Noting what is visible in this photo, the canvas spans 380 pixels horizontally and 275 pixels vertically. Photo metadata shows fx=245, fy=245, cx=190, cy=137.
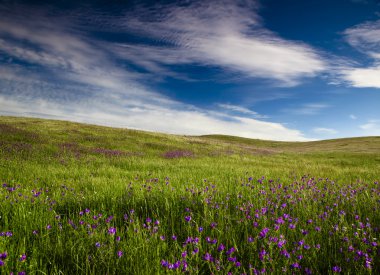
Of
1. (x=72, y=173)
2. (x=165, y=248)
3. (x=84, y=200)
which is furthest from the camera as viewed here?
(x=72, y=173)

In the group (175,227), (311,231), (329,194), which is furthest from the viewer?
(329,194)

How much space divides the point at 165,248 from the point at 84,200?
8.48 feet

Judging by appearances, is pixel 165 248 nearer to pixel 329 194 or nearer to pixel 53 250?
pixel 53 250

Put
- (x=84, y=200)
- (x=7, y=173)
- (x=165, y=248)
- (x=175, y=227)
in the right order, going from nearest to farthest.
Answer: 1. (x=165, y=248)
2. (x=175, y=227)
3. (x=84, y=200)
4. (x=7, y=173)

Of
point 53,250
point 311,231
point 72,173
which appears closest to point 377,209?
point 311,231

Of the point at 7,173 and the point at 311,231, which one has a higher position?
the point at 311,231

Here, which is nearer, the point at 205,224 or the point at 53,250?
the point at 53,250

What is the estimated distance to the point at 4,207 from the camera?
3982 millimetres

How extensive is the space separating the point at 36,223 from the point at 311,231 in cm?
354

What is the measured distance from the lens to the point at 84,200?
4.48m

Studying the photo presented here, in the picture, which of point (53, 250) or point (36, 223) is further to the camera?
point (36, 223)

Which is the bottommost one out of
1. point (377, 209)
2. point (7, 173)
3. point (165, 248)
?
point (7, 173)

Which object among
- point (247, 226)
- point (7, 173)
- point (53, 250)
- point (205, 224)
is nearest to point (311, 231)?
point (247, 226)

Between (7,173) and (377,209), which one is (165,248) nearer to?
(377,209)
